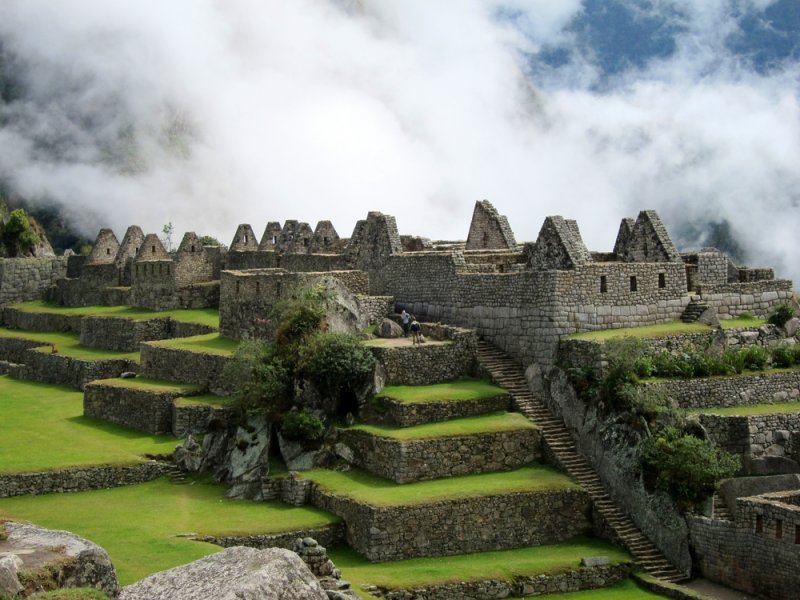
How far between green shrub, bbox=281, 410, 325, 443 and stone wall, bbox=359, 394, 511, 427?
4.43 ft

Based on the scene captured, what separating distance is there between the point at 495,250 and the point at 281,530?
17.2m

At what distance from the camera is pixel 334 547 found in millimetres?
34344

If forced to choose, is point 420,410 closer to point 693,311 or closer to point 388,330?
point 388,330

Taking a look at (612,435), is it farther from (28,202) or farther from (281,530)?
(28,202)

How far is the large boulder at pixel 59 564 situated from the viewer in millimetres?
23203

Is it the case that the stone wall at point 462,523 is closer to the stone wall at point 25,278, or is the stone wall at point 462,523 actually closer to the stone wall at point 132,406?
the stone wall at point 132,406

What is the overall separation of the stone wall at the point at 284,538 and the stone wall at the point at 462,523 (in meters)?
0.34

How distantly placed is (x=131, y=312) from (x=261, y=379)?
22.8 m

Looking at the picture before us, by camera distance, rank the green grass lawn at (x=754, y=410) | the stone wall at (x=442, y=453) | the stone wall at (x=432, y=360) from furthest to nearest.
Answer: the stone wall at (x=432, y=360)
the green grass lawn at (x=754, y=410)
the stone wall at (x=442, y=453)

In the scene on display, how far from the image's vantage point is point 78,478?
127ft

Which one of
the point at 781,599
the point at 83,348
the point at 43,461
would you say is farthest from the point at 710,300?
the point at 83,348

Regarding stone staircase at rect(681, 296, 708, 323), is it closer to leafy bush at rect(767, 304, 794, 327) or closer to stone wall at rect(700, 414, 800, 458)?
leafy bush at rect(767, 304, 794, 327)

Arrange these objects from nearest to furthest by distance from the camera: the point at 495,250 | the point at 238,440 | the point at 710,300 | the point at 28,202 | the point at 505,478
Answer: the point at 505,478
the point at 238,440
the point at 710,300
the point at 495,250
the point at 28,202

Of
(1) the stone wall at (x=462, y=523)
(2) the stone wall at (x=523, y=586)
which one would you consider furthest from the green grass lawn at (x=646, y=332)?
(2) the stone wall at (x=523, y=586)
